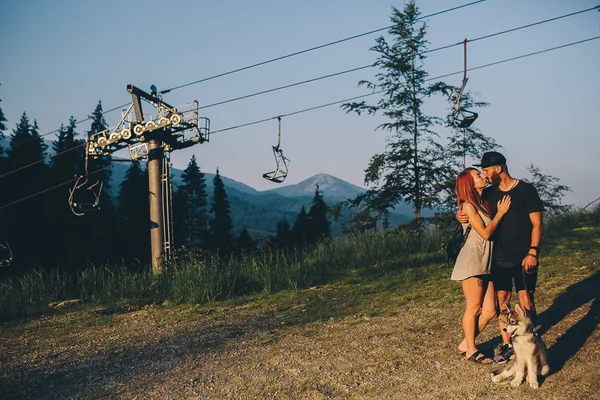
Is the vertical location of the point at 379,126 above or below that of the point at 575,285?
above

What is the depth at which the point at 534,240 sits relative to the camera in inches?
192

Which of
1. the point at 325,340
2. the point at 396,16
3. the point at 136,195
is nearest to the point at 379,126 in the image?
the point at 396,16

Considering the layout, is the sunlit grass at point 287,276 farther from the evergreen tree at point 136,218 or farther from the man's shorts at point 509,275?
the evergreen tree at point 136,218

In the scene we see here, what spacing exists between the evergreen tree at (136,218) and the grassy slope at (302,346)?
119 feet

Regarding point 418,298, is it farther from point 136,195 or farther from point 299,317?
point 136,195

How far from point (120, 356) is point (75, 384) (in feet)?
3.36

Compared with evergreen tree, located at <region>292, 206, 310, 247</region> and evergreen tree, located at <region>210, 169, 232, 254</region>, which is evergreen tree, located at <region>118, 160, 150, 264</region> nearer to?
evergreen tree, located at <region>210, 169, 232, 254</region>

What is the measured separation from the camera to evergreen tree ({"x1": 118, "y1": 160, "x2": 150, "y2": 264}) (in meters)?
44.9

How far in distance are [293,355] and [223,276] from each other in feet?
17.1

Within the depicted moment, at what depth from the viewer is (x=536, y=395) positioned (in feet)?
14.4

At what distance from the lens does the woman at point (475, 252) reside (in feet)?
16.0

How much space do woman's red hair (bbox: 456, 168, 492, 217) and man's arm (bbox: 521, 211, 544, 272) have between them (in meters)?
0.44

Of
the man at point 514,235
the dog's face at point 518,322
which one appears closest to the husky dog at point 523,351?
the dog's face at point 518,322

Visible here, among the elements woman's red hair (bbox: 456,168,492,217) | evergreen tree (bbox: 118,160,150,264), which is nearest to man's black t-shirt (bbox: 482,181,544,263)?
woman's red hair (bbox: 456,168,492,217)
